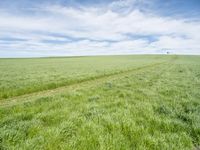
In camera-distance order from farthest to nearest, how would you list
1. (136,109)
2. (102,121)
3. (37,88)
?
1. (37,88)
2. (136,109)
3. (102,121)

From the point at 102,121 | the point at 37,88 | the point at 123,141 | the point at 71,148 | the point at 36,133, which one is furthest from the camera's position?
the point at 37,88

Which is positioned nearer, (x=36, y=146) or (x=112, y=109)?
(x=36, y=146)

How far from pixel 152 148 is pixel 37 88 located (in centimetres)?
1128

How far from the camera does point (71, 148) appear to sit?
4.24 m

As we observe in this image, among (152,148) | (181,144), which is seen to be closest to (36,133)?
(152,148)

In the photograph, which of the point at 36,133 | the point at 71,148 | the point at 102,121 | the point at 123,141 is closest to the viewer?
the point at 71,148

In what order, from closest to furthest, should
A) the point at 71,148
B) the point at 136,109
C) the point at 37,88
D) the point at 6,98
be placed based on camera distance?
1. the point at 71,148
2. the point at 136,109
3. the point at 6,98
4. the point at 37,88

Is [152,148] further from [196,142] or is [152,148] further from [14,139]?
[14,139]

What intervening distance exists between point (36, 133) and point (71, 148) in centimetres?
144

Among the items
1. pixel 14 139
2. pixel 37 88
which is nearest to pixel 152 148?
pixel 14 139

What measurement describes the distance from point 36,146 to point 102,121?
7.89 ft

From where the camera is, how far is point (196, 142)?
15.2ft

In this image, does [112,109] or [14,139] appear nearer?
[14,139]

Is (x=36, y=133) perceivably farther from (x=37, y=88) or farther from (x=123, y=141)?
(x=37, y=88)
